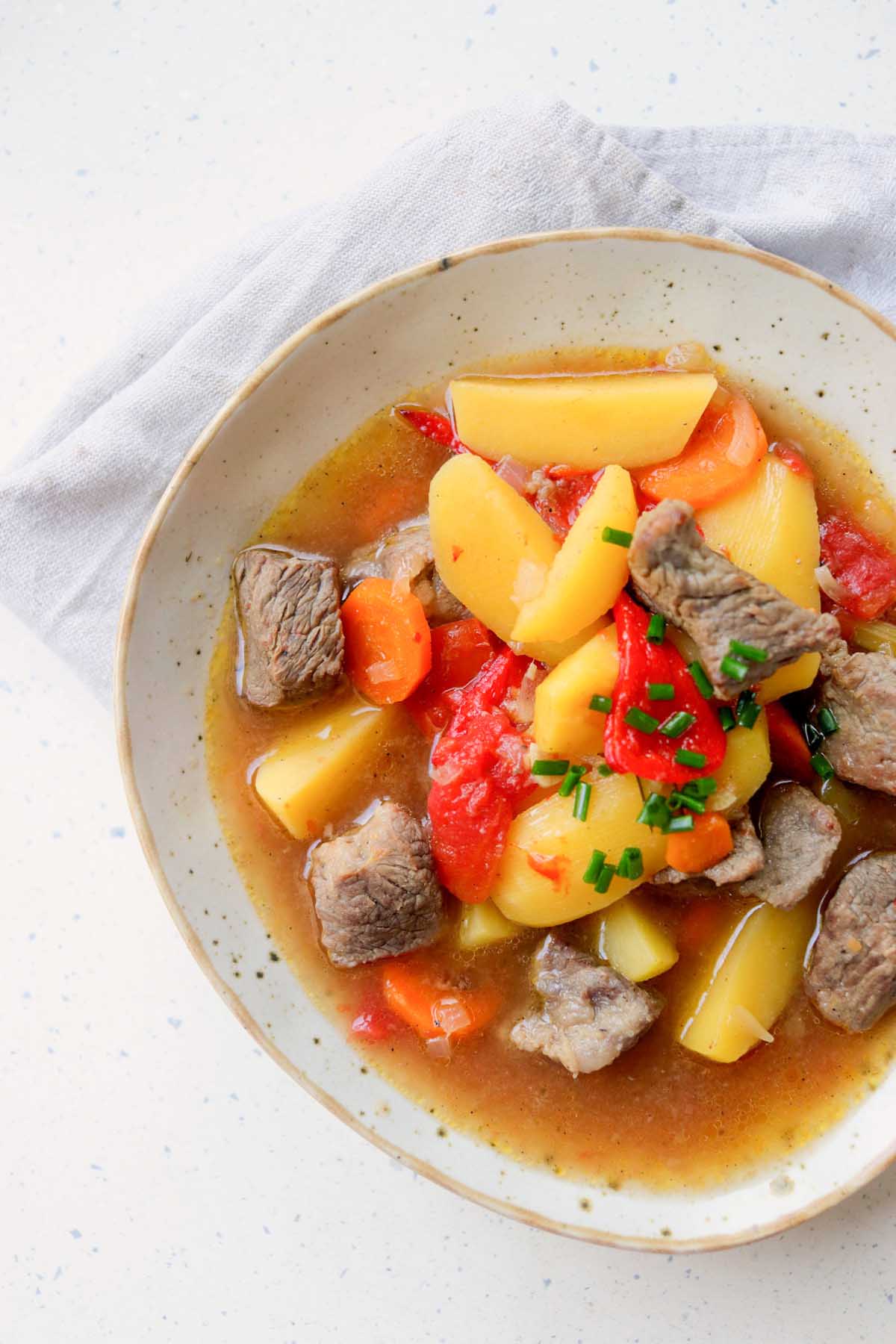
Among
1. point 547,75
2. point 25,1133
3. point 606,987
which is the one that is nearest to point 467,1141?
point 606,987

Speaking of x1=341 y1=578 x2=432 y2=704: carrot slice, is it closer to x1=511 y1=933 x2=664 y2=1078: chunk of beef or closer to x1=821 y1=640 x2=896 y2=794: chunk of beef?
x1=511 y1=933 x2=664 y2=1078: chunk of beef

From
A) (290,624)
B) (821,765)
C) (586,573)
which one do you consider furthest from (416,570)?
(821,765)

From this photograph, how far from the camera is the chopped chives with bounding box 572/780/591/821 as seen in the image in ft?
8.90

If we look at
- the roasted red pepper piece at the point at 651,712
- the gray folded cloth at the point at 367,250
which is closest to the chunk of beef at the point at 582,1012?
the roasted red pepper piece at the point at 651,712

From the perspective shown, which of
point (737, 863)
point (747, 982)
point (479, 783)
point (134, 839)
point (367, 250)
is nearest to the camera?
point (737, 863)

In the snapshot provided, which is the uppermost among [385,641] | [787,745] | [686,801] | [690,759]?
[385,641]

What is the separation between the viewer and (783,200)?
325 cm

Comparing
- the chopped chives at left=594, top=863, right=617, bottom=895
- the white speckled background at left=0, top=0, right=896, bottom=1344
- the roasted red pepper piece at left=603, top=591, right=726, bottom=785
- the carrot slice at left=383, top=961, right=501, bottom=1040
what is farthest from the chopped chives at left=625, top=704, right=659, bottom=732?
the white speckled background at left=0, top=0, right=896, bottom=1344

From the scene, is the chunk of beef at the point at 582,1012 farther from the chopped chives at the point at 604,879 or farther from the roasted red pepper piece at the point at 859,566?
the roasted red pepper piece at the point at 859,566

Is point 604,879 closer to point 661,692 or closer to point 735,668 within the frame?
point 661,692

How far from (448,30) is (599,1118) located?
3.44m

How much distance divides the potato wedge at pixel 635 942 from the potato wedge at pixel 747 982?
5.7 inches

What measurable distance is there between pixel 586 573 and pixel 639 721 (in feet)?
1.35

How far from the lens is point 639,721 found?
8.50 ft
